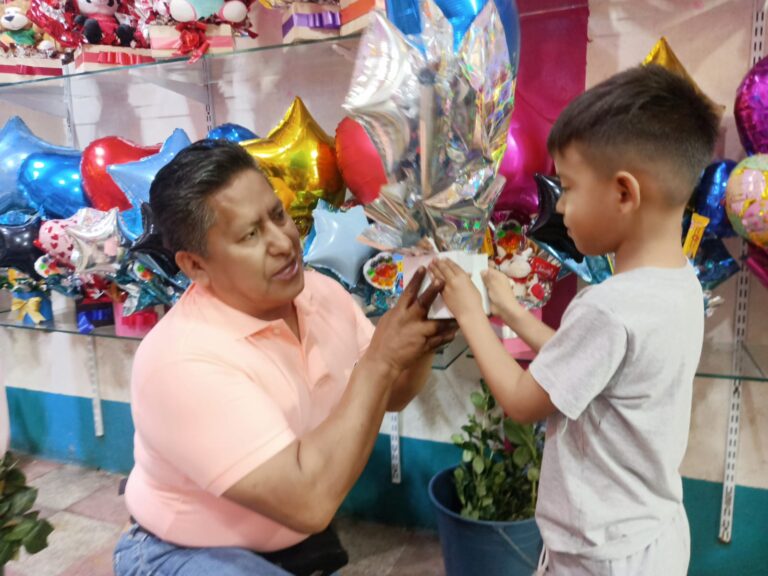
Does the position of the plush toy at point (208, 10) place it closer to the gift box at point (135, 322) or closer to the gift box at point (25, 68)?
the gift box at point (25, 68)

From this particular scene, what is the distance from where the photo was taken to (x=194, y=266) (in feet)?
3.09

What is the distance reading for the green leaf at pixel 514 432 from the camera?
1.46 m

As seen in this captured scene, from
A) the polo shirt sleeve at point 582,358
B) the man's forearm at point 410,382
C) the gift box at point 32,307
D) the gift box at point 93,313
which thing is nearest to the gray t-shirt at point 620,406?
the polo shirt sleeve at point 582,358

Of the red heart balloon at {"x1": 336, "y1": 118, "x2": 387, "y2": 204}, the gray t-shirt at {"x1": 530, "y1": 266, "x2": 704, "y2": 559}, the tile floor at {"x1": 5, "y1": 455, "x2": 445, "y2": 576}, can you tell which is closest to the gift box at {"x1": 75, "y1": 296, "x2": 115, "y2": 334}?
the tile floor at {"x1": 5, "y1": 455, "x2": 445, "y2": 576}

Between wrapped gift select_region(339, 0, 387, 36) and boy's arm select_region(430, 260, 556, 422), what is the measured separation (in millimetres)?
739

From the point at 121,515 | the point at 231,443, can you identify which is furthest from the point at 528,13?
the point at 121,515

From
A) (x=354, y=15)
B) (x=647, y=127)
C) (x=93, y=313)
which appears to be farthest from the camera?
(x=93, y=313)

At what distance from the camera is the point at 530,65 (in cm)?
133

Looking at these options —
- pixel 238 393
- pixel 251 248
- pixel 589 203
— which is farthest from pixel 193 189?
pixel 589 203

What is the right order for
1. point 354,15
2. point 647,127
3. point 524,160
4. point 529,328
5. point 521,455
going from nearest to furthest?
point 647,127 < point 529,328 < point 524,160 < point 354,15 < point 521,455

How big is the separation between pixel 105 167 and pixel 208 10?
19.4 inches

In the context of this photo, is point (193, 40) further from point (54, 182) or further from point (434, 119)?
point (434, 119)

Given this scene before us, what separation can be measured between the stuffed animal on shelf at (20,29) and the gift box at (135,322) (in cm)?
82

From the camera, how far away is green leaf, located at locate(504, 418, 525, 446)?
1.46 m
